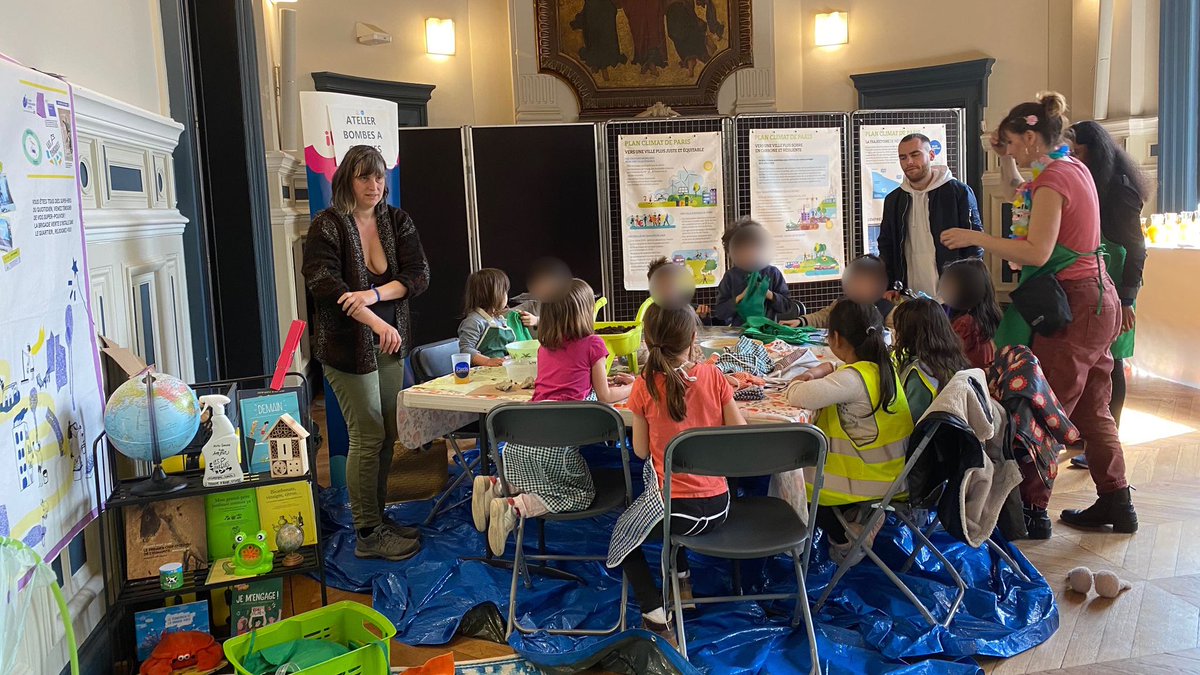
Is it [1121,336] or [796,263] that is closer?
[1121,336]

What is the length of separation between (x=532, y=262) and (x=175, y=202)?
131 inches

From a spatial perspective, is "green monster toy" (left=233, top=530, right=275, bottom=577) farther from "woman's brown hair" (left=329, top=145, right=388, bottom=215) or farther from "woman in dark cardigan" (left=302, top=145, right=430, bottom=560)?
"woman's brown hair" (left=329, top=145, right=388, bottom=215)

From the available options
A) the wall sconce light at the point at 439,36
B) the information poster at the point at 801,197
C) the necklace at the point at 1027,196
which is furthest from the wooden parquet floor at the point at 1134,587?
the wall sconce light at the point at 439,36

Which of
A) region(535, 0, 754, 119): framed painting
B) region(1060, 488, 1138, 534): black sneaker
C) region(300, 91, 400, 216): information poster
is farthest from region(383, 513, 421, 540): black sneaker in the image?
region(535, 0, 754, 119): framed painting

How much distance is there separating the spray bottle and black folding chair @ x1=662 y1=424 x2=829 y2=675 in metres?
1.24

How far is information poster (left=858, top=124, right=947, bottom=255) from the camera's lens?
6.36m

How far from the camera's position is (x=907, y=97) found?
26.5ft

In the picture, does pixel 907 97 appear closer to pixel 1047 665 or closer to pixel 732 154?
pixel 732 154

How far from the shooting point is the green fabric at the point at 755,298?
4.43 meters

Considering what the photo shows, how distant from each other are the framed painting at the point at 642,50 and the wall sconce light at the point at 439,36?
0.77 meters

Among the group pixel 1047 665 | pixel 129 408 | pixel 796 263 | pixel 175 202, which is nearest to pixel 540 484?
pixel 129 408

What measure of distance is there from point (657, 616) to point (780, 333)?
152cm

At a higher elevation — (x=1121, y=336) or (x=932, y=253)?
(x=932, y=253)

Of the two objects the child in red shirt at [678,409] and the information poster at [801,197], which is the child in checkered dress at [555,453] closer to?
the child in red shirt at [678,409]
